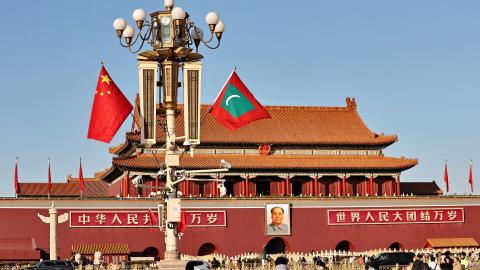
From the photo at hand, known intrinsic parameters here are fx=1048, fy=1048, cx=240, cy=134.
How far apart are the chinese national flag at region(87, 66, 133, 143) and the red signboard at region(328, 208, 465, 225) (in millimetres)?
32954

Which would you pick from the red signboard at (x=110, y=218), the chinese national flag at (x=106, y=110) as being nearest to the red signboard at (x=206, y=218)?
the red signboard at (x=110, y=218)

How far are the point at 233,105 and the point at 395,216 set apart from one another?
3327 centimetres

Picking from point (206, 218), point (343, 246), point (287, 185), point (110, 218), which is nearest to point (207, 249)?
point (206, 218)

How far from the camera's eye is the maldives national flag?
125 ft

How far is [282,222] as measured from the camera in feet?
220

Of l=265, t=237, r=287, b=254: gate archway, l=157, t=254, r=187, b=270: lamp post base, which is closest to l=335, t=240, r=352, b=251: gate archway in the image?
l=265, t=237, r=287, b=254: gate archway

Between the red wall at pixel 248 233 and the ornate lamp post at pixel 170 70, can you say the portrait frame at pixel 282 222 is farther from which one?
the ornate lamp post at pixel 170 70

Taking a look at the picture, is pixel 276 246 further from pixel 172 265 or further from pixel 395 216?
pixel 172 265

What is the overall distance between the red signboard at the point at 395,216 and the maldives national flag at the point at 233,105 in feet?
101

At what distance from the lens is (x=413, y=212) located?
69.4m

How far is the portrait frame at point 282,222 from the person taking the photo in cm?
6681

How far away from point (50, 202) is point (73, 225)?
6.47 ft

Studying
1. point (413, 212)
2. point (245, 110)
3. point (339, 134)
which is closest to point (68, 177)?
point (339, 134)

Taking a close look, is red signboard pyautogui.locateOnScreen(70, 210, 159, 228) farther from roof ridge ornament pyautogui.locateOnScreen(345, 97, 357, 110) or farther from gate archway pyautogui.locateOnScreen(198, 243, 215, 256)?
roof ridge ornament pyautogui.locateOnScreen(345, 97, 357, 110)
